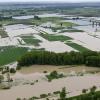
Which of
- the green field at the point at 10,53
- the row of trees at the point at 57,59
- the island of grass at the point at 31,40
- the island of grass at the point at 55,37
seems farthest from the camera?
the island of grass at the point at 55,37

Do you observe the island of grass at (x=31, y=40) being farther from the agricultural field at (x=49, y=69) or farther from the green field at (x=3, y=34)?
the green field at (x=3, y=34)

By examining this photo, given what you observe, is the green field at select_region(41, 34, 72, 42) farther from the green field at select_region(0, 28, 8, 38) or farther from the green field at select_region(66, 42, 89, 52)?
the green field at select_region(0, 28, 8, 38)

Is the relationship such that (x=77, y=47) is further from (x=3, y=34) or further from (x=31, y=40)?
(x=3, y=34)

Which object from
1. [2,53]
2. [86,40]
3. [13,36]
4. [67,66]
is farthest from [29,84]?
[13,36]

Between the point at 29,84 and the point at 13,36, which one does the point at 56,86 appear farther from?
the point at 13,36

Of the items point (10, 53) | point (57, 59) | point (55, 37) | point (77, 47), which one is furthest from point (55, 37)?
point (57, 59)

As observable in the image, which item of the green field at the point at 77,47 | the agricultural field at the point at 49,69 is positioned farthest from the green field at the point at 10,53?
the green field at the point at 77,47
